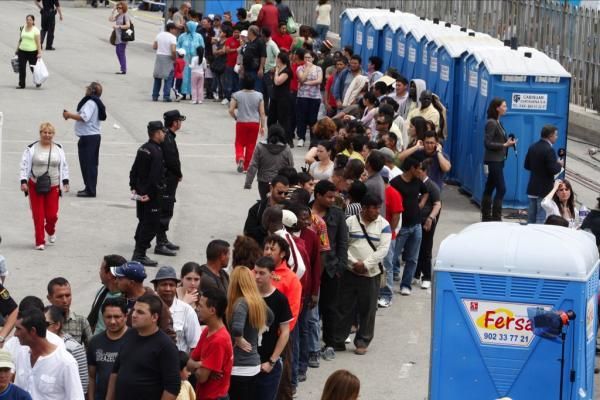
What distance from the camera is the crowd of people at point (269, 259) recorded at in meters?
9.12

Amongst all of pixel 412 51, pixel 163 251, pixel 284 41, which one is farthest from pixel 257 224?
pixel 284 41

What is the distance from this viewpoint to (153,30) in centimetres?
4528

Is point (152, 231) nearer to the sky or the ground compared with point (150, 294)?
nearer to the ground

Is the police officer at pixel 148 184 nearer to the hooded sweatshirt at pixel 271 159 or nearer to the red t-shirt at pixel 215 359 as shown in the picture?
the hooded sweatshirt at pixel 271 159

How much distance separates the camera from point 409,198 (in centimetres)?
1561

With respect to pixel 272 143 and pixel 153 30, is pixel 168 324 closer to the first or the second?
pixel 272 143

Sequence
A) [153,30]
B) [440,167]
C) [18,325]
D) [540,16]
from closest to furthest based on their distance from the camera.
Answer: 1. [18,325]
2. [440,167]
3. [540,16]
4. [153,30]

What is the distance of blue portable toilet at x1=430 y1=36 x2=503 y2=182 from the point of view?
22453mm

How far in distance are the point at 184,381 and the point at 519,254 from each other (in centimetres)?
280

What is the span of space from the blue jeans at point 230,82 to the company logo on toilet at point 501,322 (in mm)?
19598

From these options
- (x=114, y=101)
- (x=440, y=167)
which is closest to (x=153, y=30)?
(x=114, y=101)

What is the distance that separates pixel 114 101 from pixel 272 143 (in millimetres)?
14007

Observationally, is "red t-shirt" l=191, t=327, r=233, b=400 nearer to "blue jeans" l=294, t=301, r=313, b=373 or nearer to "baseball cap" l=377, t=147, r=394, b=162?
"blue jeans" l=294, t=301, r=313, b=373

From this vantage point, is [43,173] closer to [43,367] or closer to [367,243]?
[367,243]
